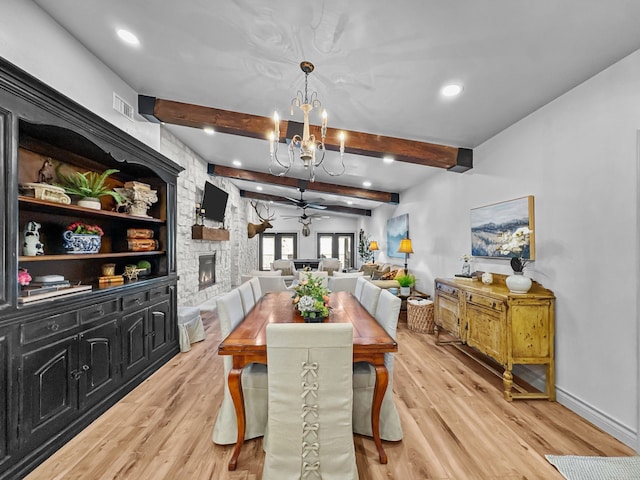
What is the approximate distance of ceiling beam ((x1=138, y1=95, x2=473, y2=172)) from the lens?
10.8ft

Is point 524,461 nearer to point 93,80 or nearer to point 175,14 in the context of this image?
point 175,14

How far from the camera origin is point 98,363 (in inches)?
89.4

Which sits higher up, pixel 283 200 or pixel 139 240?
pixel 283 200

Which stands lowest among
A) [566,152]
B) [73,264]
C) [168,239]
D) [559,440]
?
[559,440]

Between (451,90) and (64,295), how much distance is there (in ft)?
11.5

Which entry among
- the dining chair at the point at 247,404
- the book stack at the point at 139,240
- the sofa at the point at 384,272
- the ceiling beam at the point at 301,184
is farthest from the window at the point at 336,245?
the dining chair at the point at 247,404

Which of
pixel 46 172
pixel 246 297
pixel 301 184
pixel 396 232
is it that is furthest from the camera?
pixel 396 232

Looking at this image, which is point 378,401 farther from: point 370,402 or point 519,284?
point 519,284

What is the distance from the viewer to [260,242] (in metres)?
11.6

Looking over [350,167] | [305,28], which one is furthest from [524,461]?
[350,167]

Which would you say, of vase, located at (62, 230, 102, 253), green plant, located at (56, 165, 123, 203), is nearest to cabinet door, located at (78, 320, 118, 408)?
vase, located at (62, 230, 102, 253)

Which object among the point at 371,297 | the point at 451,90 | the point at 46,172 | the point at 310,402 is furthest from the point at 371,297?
the point at 46,172

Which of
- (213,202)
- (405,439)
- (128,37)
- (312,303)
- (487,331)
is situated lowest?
(405,439)

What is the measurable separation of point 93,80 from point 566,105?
13.9 feet
